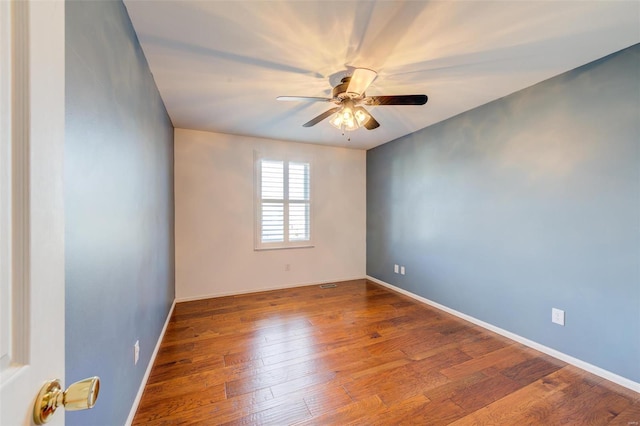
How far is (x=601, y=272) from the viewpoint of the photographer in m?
1.97

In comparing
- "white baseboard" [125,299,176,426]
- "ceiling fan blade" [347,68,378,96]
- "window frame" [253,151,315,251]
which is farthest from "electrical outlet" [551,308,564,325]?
"white baseboard" [125,299,176,426]

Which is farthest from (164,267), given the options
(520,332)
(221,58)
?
(520,332)

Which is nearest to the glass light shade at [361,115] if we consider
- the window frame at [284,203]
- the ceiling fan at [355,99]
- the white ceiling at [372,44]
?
the ceiling fan at [355,99]

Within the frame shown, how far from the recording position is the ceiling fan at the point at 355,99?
178cm

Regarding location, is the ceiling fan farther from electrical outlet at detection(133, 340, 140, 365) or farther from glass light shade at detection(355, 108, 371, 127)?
electrical outlet at detection(133, 340, 140, 365)

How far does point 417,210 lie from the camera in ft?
11.9

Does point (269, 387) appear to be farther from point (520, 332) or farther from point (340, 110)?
point (520, 332)

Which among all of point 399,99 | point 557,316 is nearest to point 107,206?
point 399,99

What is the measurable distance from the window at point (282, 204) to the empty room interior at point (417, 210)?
707mm

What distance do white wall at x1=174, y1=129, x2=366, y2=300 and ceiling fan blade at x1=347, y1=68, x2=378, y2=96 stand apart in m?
2.34

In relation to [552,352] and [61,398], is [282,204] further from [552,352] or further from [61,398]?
[61,398]

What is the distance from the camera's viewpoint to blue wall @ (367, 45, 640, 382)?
1859 millimetres

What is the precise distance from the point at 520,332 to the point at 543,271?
25.0 inches

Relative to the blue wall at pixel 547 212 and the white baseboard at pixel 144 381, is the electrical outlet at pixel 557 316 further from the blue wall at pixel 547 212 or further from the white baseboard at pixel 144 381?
the white baseboard at pixel 144 381
